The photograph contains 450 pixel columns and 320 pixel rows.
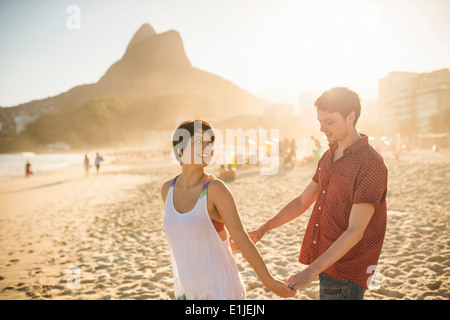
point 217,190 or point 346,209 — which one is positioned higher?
point 217,190

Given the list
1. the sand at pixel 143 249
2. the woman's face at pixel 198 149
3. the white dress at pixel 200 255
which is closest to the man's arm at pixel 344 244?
the white dress at pixel 200 255

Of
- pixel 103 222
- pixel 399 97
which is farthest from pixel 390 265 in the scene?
pixel 399 97

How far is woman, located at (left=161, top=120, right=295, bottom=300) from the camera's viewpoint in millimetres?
1692

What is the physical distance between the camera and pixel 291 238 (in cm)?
613

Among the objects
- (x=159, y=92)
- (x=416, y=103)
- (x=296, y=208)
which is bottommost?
(x=296, y=208)

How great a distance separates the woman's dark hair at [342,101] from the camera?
5.90 ft

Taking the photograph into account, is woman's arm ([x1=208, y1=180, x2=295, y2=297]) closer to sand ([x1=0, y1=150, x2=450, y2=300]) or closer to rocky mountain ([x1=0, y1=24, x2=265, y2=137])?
sand ([x1=0, y1=150, x2=450, y2=300])

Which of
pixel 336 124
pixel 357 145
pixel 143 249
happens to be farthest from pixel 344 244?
pixel 143 249

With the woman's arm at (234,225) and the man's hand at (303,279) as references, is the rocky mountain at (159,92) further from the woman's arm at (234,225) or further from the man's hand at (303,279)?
the man's hand at (303,279)

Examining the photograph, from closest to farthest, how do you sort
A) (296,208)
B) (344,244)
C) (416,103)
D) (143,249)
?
(344,244) < (296,208) < (143,249) < (416,103)

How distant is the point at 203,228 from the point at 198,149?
492mm

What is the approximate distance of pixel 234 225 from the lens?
1.71m

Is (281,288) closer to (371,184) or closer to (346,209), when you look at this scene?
(346,209)

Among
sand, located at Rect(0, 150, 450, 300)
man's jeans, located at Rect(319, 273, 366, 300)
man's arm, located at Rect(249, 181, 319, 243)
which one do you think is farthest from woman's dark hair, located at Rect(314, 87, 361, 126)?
sand, located at Rect(0, 150, 450, 300)
